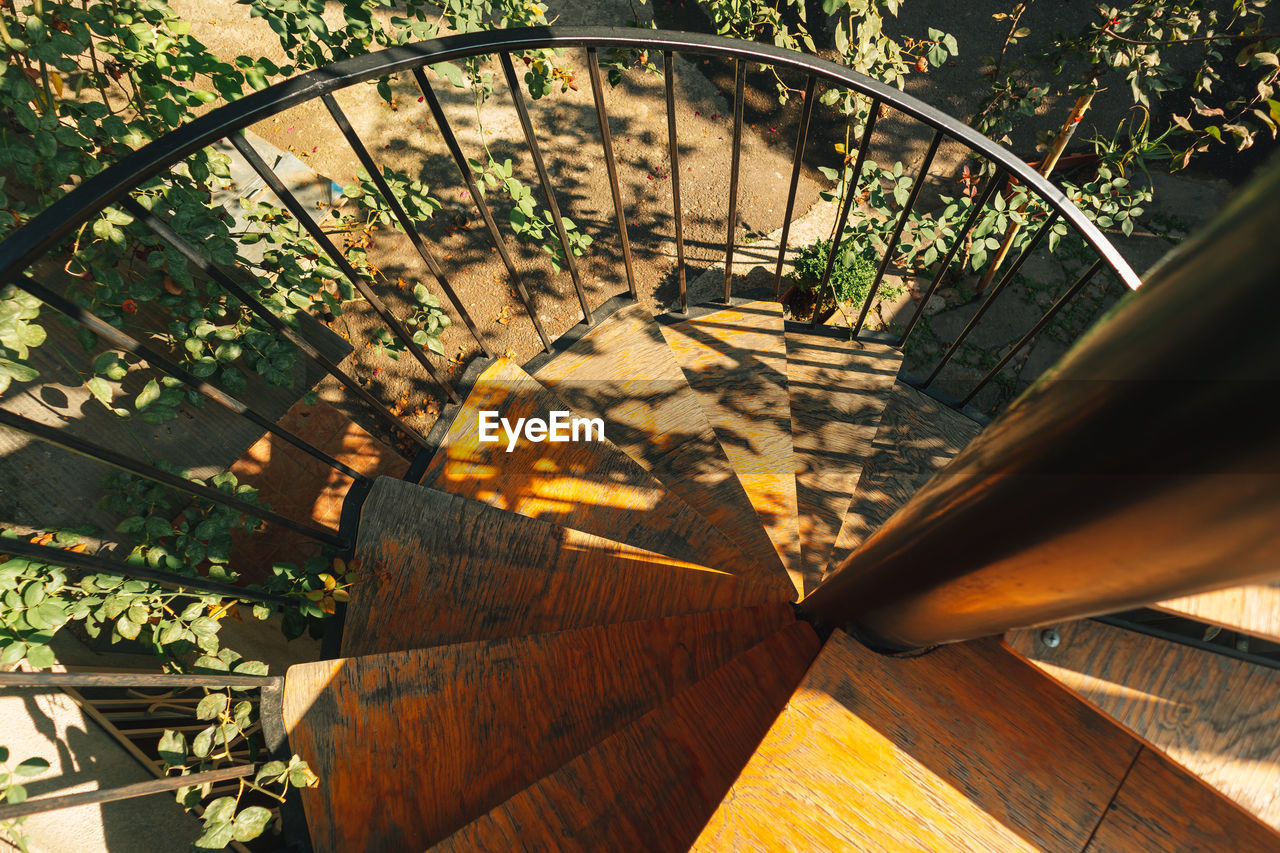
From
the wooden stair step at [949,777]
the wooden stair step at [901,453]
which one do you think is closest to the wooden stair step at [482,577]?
the wooden stair step at [949,777]

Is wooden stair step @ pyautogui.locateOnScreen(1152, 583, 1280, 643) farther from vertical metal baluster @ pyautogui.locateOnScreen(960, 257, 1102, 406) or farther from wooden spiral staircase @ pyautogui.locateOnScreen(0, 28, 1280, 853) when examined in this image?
vertical metal baluster @ pyautogui.locateOnScreen(960, 257, 1102, 406)

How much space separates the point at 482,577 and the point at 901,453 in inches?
74.1

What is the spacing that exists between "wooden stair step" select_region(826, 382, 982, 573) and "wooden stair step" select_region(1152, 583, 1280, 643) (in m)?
1.43

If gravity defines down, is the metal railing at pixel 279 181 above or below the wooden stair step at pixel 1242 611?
above

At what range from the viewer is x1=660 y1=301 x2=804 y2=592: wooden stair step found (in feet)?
8.74

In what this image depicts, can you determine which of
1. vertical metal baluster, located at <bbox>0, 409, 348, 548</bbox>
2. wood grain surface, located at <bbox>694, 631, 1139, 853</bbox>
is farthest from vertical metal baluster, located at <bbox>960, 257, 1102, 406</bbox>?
vertical metal baluster, located at <bbox>0, 409, 348, 548</bbox>

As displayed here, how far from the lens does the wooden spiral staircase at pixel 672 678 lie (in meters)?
1.39

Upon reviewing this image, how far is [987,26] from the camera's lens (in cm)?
452

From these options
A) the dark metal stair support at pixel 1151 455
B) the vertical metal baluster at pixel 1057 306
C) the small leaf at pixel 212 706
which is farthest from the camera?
the vertical metal baluster at pixel 1057 306

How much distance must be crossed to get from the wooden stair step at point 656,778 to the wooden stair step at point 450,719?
0.20 metres

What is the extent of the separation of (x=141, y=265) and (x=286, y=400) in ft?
2.41

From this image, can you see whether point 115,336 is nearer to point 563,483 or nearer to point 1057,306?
point 563,483

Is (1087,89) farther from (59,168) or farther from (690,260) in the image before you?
(59,168)

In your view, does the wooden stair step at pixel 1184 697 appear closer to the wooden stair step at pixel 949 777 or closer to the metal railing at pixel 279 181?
the wooden stair step at pixel 949 777
